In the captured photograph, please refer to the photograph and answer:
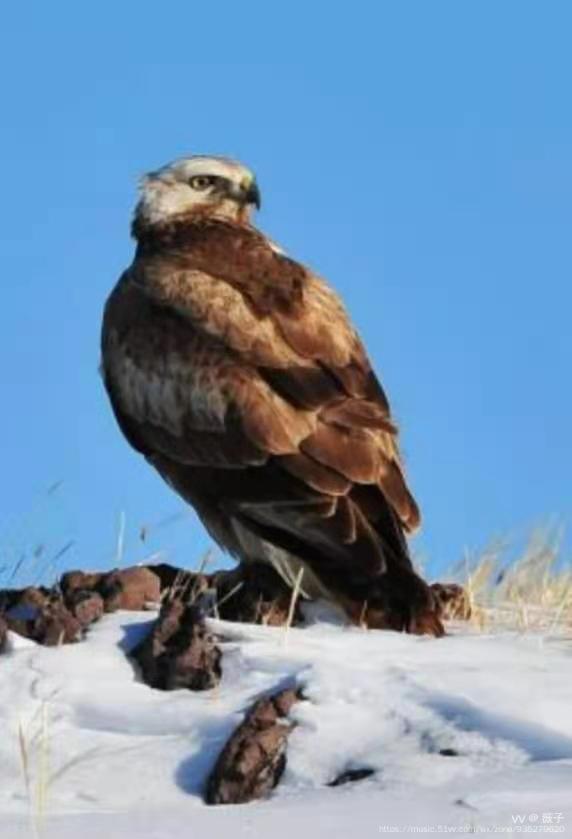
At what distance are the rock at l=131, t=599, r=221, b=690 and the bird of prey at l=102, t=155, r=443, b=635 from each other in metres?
1.08

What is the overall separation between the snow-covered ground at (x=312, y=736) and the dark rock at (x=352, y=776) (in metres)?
0.03

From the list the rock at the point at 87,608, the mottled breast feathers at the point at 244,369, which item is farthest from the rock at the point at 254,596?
the rock at the point at 87,608

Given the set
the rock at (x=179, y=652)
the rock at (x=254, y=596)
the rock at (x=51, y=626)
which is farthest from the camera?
the rock at (x=254, y=596)

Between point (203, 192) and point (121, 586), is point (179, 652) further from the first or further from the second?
point (203, 192)

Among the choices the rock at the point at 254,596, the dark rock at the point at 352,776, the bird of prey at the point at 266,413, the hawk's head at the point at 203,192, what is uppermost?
the hawk's head at the point at 203,192

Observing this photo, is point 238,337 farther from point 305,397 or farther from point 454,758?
point 454,758

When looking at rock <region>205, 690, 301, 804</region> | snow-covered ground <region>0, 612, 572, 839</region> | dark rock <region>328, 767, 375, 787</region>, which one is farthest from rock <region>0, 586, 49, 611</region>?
dark rock <region>328, 767, 375, 787</region>

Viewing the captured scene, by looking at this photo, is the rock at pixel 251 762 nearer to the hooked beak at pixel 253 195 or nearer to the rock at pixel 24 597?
the rock at pixel 24 597

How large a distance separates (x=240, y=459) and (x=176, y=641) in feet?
6.32

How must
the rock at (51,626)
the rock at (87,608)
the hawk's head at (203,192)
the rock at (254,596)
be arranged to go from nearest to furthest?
the rock at (51,626) → the rock at (87,608) → the rock at (254,596) → the hawk's head at (203,192)

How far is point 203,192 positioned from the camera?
461 inches

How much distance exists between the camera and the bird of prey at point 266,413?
370 inches

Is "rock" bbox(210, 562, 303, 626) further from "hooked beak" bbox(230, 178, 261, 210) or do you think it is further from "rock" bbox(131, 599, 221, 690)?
"hooked beak" bbox(230, 178, 261, 210)

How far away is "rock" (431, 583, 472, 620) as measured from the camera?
30.6ft
